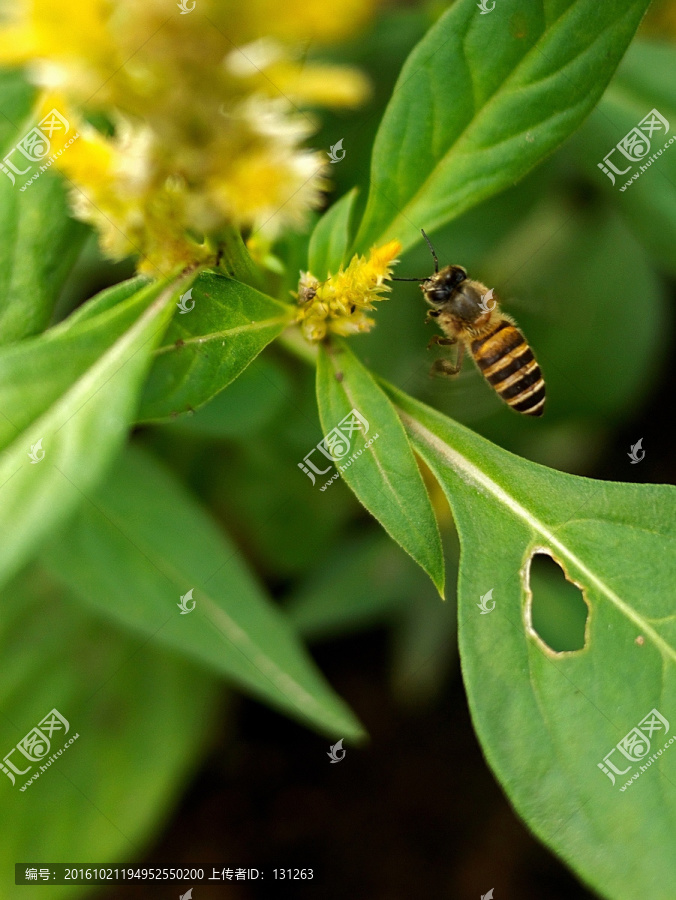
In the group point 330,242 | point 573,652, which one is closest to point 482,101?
point 330,242

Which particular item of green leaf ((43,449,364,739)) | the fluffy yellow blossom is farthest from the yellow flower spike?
green leaf ((43,449,364,739))

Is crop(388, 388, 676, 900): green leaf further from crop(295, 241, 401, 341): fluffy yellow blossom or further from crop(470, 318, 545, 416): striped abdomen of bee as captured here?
crop(470, 318, 545, 416): striped abdomen of bee

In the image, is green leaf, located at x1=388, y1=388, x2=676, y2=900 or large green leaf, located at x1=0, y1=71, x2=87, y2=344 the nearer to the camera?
green leaf, located at x1=388, y1=388, x2=676, y2=900

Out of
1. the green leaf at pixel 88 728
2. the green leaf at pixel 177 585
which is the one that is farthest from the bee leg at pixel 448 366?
the green leaf at pixel 88 728

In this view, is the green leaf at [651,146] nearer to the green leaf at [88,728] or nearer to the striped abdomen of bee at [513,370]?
the striped abdomen of bee at [513,370]

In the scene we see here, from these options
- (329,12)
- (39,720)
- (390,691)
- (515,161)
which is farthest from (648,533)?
(39,720)

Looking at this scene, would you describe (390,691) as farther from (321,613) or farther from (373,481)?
(373,481)
